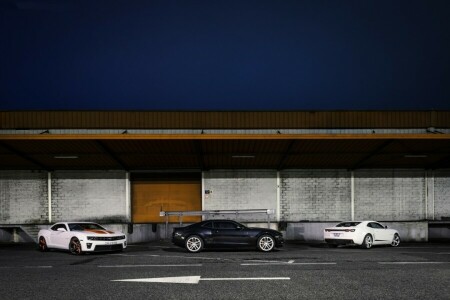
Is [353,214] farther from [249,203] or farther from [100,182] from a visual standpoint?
[100,182]

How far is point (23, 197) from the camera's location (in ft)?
81.7

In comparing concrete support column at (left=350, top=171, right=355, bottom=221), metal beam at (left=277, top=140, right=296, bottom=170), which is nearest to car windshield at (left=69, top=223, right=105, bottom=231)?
metal beam at (left=277, top=140, right=296, bottom=170)

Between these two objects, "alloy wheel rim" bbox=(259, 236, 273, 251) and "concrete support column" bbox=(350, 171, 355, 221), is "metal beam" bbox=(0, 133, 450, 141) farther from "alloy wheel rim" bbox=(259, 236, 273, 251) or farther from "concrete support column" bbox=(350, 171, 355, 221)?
"concrete support column" bbox=(350, 171, 355, 221)

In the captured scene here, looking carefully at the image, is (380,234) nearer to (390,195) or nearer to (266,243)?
(266,243)

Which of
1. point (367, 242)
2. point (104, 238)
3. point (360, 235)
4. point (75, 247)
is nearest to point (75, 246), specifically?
point (75, 247)

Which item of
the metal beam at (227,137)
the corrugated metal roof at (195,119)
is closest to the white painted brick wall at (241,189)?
the corrugated metal roof at (195,119)

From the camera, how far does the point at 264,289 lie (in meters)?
8.68

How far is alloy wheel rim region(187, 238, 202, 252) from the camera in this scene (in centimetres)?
1719

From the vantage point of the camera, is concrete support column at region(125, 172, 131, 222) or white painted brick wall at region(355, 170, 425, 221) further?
white painted brick wall at region(355, 170, 425, 221)

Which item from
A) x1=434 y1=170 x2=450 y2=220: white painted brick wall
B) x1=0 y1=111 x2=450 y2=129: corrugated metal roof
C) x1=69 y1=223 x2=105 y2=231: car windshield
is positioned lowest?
x1=69 y1=223 x2=105 y2=231: car windshield

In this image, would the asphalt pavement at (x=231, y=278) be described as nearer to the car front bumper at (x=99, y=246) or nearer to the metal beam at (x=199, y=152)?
the car front bumper at (x=99, y=246)

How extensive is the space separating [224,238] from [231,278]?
7.30m

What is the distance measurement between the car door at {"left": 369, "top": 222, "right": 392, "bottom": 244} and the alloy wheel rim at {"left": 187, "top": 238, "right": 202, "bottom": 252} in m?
7.22

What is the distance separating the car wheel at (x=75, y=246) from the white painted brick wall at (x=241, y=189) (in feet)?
32.0
